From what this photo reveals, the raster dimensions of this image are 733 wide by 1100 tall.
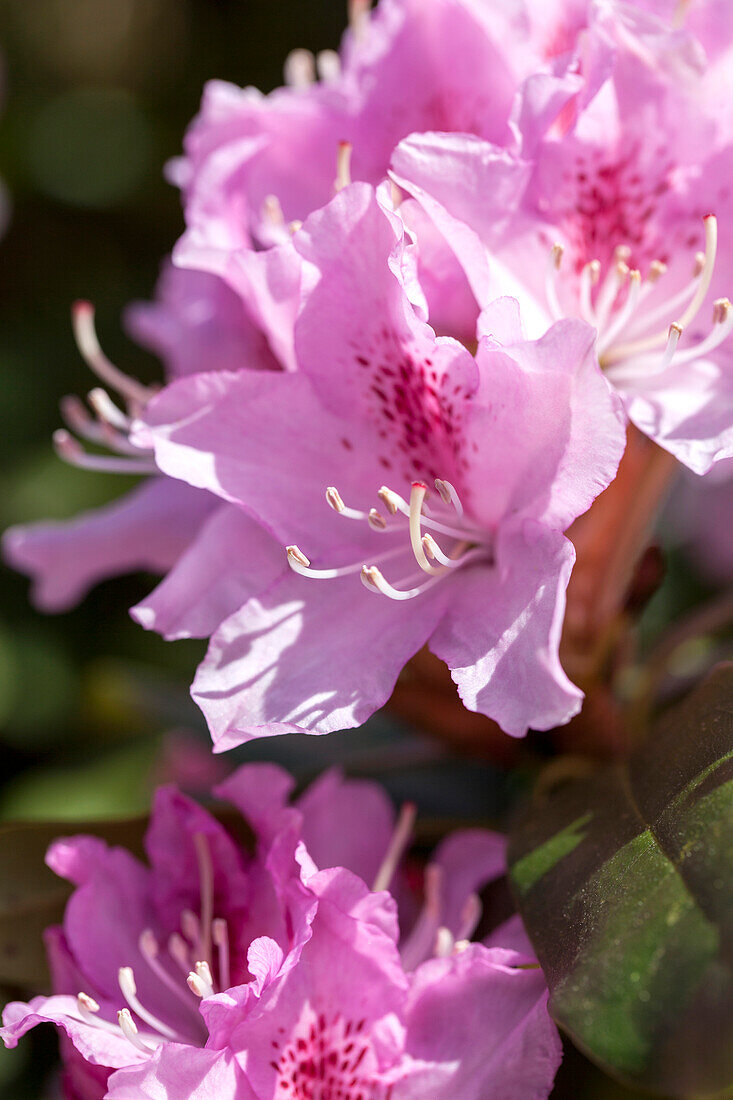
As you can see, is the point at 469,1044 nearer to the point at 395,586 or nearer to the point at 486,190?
the point at 395,586

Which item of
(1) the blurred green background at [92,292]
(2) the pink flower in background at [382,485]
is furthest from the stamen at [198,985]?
(1) the blurred green background at [92,292]

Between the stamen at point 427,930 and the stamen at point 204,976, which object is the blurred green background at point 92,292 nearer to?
the stamen at point 427,930

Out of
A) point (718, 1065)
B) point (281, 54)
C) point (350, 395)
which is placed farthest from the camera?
point (281, 54)

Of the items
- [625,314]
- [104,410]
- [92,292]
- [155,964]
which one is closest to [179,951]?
[155,964]

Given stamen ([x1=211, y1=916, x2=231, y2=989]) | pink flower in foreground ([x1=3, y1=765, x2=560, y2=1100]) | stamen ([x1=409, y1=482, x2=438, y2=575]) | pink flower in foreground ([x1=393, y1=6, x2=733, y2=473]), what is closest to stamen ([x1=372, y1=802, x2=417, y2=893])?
pink flower in foreground ([x1=3, y1=765, x2=560, y2=1100])

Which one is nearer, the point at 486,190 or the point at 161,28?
the point at 486,190

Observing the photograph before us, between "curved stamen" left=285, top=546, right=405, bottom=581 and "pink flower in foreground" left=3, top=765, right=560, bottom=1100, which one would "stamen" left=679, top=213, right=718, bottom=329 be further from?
"pink flower in foreground" left=3, top=765, right=560, bottom=1100

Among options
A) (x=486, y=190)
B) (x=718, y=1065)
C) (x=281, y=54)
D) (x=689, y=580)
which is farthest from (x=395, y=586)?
(x=281, y=54)

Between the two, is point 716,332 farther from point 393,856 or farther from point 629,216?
point 393,856
